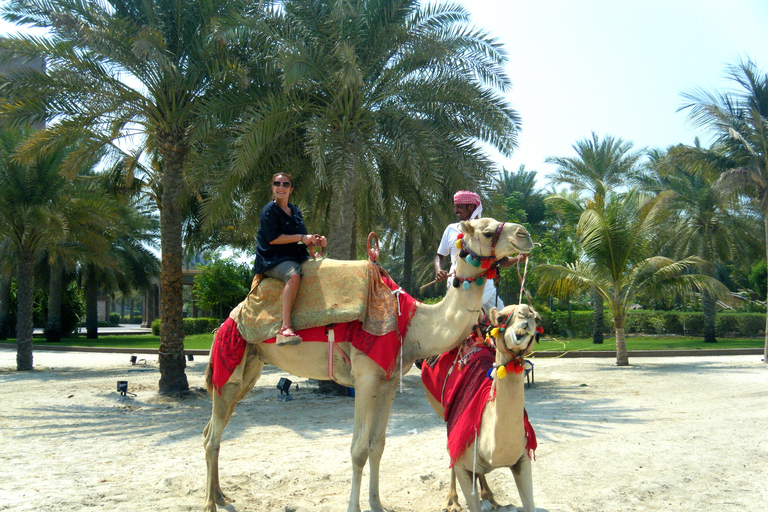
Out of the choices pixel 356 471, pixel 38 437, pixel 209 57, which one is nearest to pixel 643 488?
pixel 356 471

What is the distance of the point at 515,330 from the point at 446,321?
2.83 feet

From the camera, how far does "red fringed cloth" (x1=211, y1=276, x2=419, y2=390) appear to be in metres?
4.99

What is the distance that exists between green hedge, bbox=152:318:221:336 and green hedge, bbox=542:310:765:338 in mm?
21074

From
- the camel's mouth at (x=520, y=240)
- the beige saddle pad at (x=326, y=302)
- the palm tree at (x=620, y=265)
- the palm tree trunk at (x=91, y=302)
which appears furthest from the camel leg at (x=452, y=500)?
the palm tree trunk at (x=91, y=302)

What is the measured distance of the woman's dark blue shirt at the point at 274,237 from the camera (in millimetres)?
5520

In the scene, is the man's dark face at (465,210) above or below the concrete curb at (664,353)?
above

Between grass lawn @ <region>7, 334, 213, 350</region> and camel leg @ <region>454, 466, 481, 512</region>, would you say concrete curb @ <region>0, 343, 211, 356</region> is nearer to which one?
grass lawn @ <region>7, 334, 213, 350</region>

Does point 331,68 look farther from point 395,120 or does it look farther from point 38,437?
point 38,437

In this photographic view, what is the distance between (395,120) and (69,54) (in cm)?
670

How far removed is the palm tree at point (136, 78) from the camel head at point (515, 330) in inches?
363

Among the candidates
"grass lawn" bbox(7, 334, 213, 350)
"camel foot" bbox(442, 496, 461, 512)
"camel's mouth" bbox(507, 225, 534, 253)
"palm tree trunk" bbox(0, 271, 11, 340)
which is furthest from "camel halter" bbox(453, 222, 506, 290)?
"palm tree trunk" bbox(0, 271, 11, 340)

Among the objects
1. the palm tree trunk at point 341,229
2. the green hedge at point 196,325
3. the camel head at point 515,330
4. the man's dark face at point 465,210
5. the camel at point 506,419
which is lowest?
the green hedge at point 196,325

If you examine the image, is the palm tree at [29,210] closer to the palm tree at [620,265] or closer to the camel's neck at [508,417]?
the palm tree at [620,265]

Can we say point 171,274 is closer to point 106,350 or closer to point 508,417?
point 508,417
